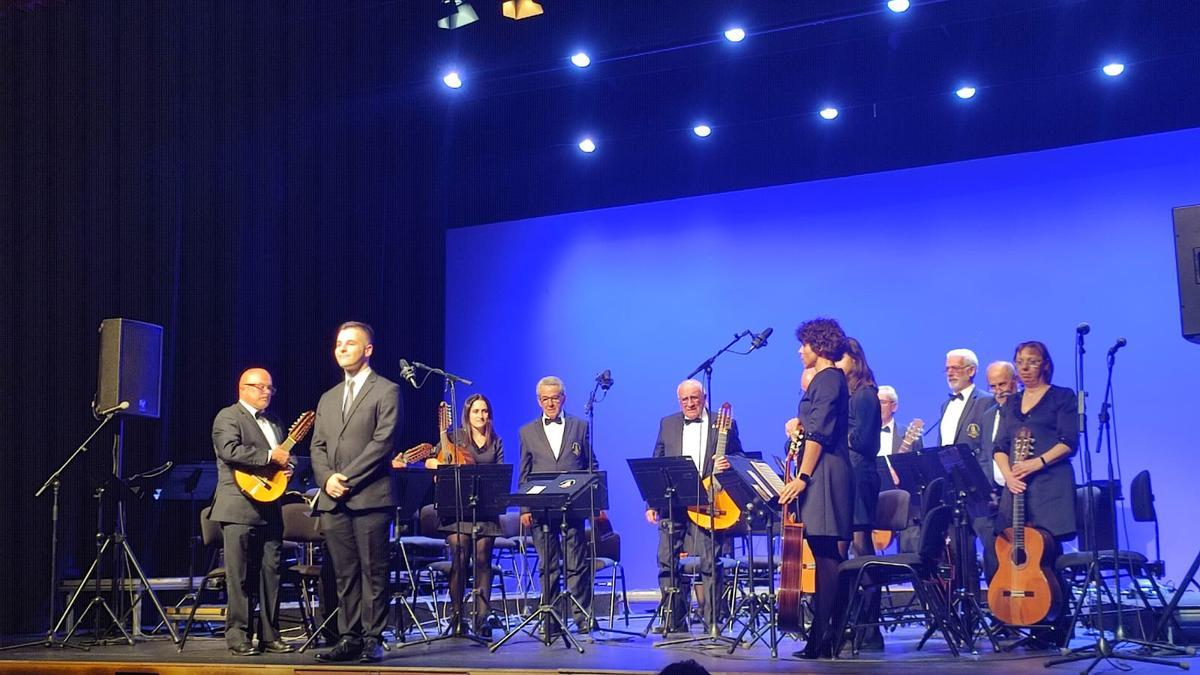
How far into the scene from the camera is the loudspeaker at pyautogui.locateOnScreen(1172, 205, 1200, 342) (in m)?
4.86

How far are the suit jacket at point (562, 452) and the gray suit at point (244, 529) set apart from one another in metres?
1.85

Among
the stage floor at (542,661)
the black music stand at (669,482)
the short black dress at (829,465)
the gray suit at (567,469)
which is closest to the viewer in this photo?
the stage floor at (542,661)

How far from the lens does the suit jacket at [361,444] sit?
5844 mm

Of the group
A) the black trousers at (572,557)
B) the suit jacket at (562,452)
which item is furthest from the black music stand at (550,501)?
the suit jacket at (562,452)

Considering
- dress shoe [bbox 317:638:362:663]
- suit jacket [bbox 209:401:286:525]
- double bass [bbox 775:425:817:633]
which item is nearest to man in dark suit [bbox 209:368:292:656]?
suit jacket [bbox 209:401:286:525]

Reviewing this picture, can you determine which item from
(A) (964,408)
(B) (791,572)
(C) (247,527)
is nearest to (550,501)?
(B) (791,572)

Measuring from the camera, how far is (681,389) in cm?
783

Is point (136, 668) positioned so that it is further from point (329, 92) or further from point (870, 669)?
point (329, 92)

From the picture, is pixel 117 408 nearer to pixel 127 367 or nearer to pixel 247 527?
pixel 127 367

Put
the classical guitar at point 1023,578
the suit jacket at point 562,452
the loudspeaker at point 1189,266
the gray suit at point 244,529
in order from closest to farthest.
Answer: the loudspeaker at point 1189,266, the classical guitar at point 1023,578, the gray suit at point 244,529, the suit jacket at point 562,452

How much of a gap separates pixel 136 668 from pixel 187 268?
165 inches

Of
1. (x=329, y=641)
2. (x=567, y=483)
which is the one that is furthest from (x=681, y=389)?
(x=329, y=641)

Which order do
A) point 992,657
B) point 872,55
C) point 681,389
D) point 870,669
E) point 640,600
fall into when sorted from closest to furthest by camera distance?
point 870,669 < point 992,657 < point 681,389 < point 872,55 < point 640,600

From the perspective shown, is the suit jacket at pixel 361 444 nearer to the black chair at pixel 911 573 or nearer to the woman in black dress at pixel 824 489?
the woman in black dress at pixel 824 489
